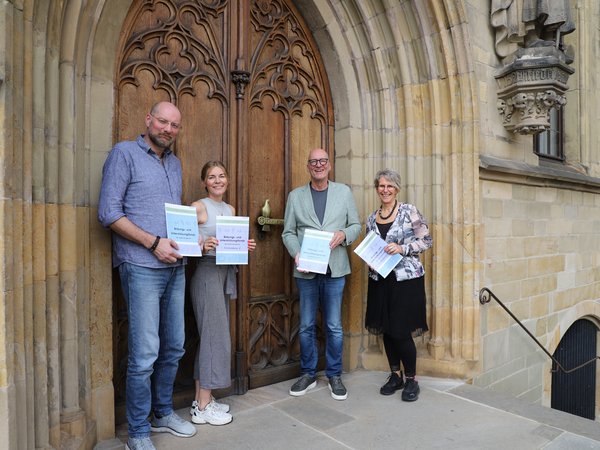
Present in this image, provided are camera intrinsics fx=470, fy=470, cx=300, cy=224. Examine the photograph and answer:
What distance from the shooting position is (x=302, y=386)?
3412 millimetres

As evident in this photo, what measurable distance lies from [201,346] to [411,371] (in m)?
1.53

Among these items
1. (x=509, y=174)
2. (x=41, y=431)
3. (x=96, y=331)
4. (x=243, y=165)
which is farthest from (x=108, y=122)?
(x=509, y=174)

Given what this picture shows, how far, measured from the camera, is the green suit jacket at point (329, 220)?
3316mm

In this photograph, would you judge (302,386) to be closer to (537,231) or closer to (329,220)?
(329,220)

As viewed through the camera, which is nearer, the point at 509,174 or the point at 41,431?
the point at 41,431

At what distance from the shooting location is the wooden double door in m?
3.05

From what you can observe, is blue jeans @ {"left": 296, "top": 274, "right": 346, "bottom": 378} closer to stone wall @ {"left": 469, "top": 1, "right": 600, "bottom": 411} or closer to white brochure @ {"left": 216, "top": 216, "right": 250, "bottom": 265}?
white brochure @ {"left": 216, "top": 216, "right": 250, "bottom": 265}

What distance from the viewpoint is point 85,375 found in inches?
101

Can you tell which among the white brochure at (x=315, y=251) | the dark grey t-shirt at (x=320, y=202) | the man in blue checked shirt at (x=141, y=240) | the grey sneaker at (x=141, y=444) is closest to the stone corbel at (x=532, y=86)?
the dark grey t-shirt at (x=320, y=202)

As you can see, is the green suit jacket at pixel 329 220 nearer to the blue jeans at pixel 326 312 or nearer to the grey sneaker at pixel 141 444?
the blue jeans at pixel 326 312

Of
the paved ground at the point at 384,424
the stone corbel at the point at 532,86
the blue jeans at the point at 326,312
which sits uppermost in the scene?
the stone corbel at the point at 532,86

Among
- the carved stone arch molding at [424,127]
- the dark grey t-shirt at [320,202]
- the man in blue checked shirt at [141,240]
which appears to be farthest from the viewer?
the carved stone arch molding at [424,127]

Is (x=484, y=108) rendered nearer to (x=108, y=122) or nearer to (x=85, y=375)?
(x=108, y=122)

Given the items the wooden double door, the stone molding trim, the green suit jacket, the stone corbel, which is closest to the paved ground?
the wooden double door
